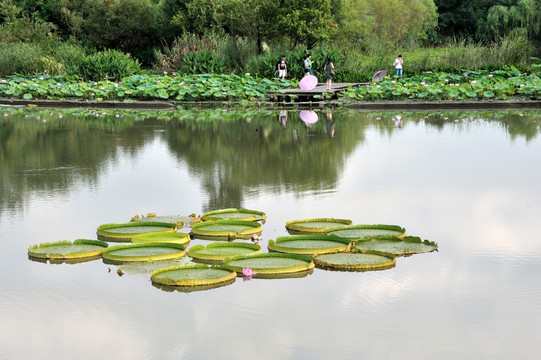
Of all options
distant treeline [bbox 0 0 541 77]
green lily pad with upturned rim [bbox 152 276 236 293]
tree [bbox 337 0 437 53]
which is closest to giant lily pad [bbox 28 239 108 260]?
green lily pad with upturned rim [bbox 152 276 236 293]

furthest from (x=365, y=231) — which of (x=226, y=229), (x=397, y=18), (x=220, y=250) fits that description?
(x=397, y=18)

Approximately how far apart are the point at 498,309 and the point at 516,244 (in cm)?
203

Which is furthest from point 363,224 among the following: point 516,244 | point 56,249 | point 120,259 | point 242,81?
point 242,81

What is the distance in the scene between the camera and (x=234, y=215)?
891 centimetres

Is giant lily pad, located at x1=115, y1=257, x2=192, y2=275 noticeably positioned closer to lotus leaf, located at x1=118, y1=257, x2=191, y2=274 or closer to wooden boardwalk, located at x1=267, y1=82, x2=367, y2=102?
lotus leaf, located at x1=118, y1=257, x2=191, y2=274

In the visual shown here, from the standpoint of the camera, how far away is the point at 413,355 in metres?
4.97

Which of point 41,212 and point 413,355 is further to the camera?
point 41,212

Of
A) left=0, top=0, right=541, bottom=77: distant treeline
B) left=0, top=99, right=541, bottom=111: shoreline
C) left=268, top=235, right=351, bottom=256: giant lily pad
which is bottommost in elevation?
left=268, top=235, right=351, bottom=256: giant lily pad

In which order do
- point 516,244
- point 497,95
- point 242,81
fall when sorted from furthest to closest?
point 242,81
point 497,95
point 516,244

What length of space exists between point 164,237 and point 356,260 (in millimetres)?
1914

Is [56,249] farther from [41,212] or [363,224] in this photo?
[363,224]

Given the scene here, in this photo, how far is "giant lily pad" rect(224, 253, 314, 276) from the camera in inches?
271

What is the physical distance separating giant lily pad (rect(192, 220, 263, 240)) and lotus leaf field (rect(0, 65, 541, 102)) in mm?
19257

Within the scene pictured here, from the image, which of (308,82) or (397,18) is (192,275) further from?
(397,18)
